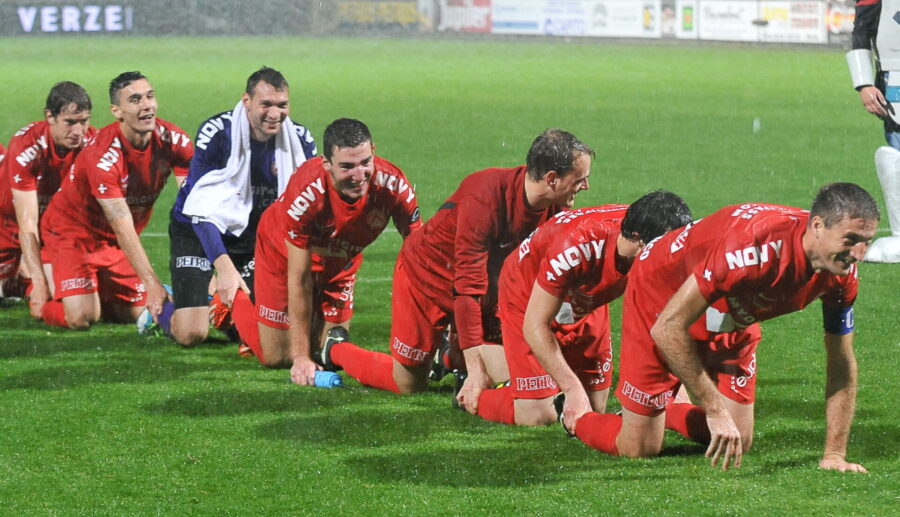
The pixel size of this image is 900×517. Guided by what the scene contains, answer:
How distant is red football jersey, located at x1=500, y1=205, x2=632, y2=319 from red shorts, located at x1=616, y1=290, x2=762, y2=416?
0.80 ft

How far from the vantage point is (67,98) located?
321 inches

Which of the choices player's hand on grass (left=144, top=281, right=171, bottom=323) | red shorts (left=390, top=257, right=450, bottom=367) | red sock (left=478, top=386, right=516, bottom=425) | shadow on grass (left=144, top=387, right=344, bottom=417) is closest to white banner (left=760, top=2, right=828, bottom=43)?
player's hand on grass (left=144, top=281, right=171, bottom=323)

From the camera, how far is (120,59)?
122ft

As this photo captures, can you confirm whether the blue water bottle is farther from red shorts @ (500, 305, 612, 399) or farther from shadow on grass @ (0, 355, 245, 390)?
red shorts @ (500, 305, 612, 399)

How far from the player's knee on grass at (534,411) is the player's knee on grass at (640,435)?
0.60 meters

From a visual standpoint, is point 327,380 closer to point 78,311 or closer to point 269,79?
point 269,79

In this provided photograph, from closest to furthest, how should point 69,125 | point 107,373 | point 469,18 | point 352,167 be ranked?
point 352,167 < point 107,373 < point 69,125 < point 469,18

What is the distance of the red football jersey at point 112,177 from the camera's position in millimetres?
7926

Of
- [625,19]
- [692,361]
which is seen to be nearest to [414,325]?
[692,361]

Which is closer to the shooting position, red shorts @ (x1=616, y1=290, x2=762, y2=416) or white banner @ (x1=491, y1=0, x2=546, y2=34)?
red shorts @ (x1=616, y1=290, x2=762, y2=416)

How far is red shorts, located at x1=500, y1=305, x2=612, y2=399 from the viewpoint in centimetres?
575

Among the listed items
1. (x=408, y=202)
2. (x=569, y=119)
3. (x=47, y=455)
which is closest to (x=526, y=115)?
(x=569, y=119)

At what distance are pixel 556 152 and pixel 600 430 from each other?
3.81 ft

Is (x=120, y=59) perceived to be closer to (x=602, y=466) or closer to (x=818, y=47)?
(x=818, y=47)
